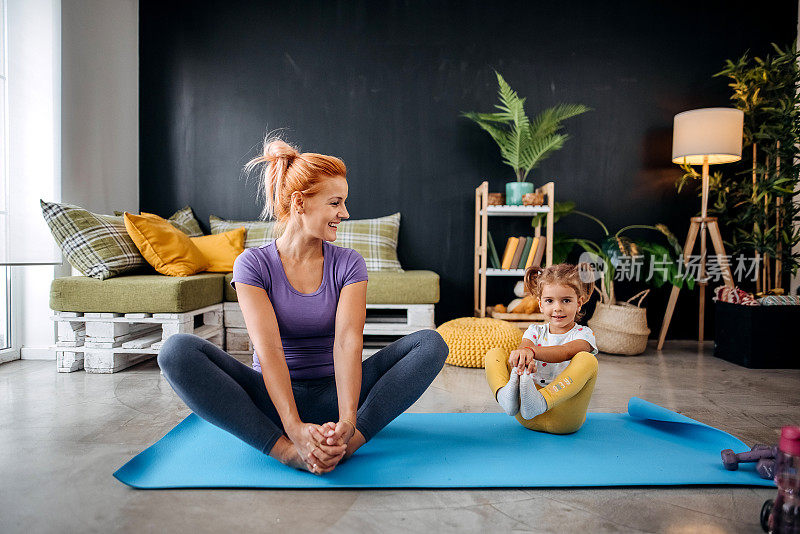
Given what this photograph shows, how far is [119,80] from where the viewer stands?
10.9 feet

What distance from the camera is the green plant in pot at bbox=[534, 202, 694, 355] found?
10.0ft

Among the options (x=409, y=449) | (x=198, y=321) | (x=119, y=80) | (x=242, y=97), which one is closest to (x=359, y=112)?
(x=242, y=97)

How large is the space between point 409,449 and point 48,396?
1595mm

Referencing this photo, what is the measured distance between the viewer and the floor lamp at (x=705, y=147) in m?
3.04

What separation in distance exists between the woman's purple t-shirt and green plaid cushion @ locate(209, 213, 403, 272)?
6.20 feet

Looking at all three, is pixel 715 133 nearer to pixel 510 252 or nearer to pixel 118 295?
pixel 510 252

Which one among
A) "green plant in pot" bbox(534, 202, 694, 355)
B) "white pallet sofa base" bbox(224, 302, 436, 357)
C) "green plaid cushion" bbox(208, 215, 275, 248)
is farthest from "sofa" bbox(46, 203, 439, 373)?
"green plant in pot" bbox(534, 202, 694, 355)

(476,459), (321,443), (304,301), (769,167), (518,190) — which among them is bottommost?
(476,459)

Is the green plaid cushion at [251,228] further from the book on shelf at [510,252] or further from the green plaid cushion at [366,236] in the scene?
the book on shelf at [510,252]

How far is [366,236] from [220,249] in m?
0.96

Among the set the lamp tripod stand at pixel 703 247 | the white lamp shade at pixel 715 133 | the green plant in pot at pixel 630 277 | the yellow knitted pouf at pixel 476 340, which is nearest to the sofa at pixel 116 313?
the yellow knitted pouf at pixel 476 340

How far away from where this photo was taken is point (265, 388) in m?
1.42

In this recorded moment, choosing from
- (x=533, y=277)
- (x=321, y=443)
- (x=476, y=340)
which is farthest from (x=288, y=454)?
(x=476, y=340)

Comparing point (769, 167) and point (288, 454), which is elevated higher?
point (769, 167)
